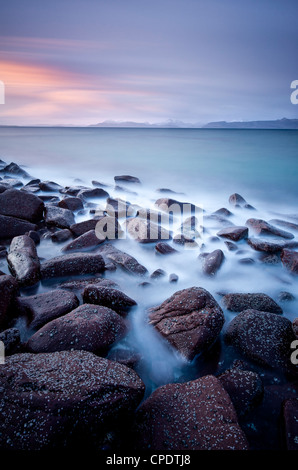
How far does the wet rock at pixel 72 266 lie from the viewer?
3135 mm

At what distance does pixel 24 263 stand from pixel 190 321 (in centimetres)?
204

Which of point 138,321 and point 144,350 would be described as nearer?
point 144,350

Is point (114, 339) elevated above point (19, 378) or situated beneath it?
situated beneath

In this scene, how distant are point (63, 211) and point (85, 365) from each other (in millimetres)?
3504

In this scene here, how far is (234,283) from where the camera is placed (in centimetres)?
340

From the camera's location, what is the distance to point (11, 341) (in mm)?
2078

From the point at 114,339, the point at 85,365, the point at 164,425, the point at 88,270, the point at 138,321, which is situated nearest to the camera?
the point at 164,425

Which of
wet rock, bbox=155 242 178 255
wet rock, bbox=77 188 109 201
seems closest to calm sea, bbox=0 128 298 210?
wet rock, bbox=77 188 109 201

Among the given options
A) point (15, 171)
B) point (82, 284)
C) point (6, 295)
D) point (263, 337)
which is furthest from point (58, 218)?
point (15, 171)

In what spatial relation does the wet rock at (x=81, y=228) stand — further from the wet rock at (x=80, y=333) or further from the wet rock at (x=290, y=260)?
the wet rock at (x=290, y=260)

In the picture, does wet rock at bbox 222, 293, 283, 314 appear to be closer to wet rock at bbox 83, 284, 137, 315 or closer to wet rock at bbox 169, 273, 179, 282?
wet rock at bbox 169, 273, 179, 282

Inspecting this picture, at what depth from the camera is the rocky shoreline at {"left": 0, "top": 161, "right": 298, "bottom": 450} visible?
58.0 inches

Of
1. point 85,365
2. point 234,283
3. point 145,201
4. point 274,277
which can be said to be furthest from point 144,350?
point 145,201
